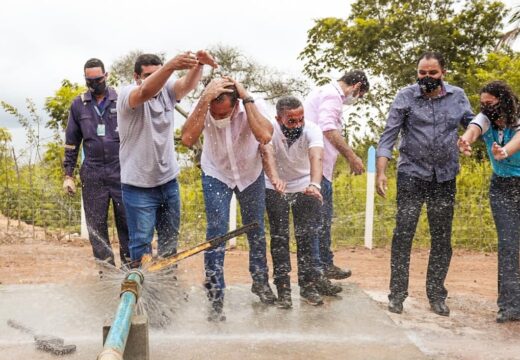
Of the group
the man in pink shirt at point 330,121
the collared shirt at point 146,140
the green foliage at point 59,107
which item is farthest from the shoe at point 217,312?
the green foliage at point 59,107

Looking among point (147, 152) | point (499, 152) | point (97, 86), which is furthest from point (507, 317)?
point (97, 86)

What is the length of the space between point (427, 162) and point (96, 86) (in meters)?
2.78

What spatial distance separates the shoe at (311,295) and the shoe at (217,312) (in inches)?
32.7

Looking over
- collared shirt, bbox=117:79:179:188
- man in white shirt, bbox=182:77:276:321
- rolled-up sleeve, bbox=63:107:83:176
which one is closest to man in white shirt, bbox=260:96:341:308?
man in white shirt, bbox=182:77:276:321

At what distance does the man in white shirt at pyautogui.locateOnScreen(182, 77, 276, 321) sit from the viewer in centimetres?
468

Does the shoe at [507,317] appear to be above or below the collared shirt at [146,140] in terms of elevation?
below

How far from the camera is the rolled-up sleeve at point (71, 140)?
232 inches

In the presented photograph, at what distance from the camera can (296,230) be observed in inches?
219

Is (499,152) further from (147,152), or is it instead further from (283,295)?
(147,152)

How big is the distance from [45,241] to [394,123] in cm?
640

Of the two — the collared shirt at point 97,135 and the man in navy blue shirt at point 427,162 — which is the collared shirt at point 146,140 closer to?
the collared shirt at point 97,135

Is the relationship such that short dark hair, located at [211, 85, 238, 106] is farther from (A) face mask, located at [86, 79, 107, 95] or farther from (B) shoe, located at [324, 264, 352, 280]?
(B) shoe, located at [324, 264, 352, 280]

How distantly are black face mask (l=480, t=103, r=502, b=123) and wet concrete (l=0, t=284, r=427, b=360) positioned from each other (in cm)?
172

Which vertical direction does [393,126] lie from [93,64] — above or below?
below
